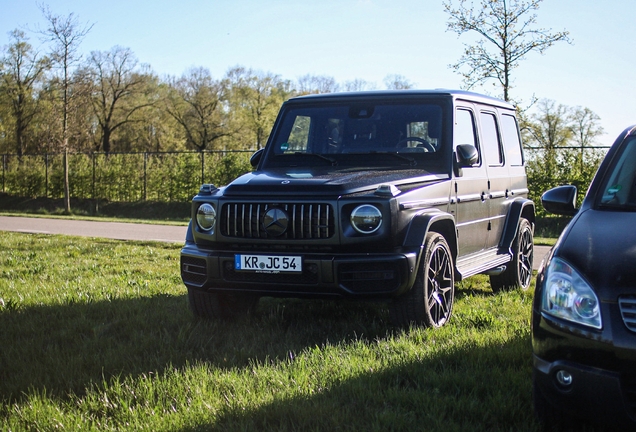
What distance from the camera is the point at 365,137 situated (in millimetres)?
6449

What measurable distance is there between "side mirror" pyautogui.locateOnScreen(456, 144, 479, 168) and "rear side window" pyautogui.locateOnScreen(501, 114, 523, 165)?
5.51 feet

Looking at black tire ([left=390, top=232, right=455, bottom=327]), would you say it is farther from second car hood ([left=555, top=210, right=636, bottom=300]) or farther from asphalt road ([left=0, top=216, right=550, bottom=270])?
asphalt road ([left=0, top=216, right=550, bottom=270])

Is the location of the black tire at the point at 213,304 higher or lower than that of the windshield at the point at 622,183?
lower

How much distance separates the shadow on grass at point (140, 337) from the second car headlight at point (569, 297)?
6.46ft

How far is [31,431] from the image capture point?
141 inches

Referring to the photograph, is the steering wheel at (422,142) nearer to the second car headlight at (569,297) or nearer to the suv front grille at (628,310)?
the second car headlight at (569,297)

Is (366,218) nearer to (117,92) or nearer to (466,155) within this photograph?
(466,155)

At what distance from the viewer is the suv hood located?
5273mm

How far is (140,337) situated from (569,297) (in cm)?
322

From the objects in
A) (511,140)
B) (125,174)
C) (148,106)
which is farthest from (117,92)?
(511,140)

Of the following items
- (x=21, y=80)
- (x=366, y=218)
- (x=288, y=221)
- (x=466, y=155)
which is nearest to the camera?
(x=366, y=218)

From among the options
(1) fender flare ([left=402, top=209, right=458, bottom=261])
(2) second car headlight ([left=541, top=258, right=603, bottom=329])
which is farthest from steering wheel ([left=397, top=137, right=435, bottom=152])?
(2) second car headlight ([left=541, top=258, right=603, bottom=329])

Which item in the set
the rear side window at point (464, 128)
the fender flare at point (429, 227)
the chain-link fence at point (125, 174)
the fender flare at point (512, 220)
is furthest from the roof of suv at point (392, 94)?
the chain-link fence at point (125, 174)

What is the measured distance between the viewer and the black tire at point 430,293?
5352 millimetres
